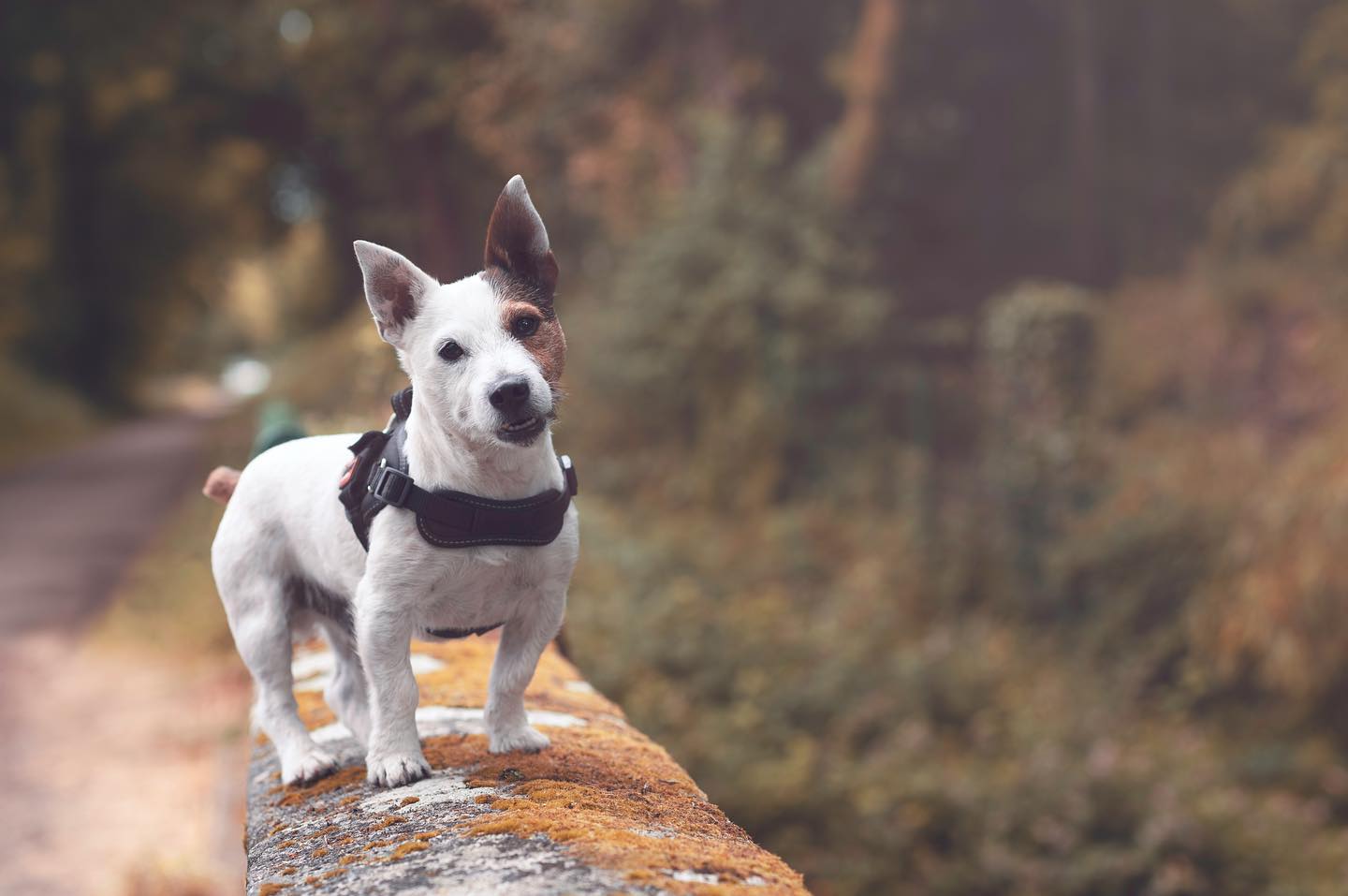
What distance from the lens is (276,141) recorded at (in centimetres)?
2716

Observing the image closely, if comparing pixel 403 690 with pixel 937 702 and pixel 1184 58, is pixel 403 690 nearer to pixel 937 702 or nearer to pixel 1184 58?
pixel 937 702

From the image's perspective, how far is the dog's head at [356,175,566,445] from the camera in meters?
2.28

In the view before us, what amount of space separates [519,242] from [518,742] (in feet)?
3.50

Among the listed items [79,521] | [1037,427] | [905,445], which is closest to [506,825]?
[1037,427]

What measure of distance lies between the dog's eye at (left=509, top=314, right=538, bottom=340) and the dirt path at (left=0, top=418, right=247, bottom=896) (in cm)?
426

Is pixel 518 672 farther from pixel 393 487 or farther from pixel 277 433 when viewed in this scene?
pixel 277 433

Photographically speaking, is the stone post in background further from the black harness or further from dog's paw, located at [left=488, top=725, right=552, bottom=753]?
the black harness

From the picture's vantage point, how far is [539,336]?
2420 millimetres

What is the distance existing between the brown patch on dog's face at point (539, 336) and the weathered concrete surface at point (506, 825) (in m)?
0.79

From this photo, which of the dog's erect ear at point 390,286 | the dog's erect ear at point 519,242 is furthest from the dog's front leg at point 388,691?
the dog's erect ear at point 519,242

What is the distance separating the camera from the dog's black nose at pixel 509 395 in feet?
7.39

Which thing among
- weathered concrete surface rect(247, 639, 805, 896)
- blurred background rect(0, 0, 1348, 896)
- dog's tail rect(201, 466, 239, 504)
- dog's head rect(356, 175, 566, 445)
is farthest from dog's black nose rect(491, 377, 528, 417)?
blurred background rect(0, 0, 1348, 896)

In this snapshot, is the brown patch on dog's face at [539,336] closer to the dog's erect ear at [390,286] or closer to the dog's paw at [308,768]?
the dog's erect ear at [390,286]

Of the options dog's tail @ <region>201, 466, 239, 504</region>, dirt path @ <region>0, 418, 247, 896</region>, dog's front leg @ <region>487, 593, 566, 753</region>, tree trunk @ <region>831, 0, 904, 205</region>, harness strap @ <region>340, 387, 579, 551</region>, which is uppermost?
tree trunk @ <region>831, 0, 904, 205</region>
